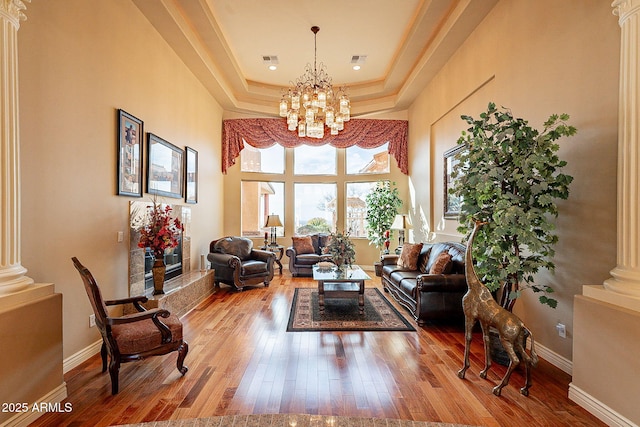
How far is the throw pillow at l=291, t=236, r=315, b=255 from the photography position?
7.58 metres

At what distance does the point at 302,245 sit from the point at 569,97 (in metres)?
5.69

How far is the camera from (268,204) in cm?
841

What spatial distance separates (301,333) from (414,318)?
1.59 meters

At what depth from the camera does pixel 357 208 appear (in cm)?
838

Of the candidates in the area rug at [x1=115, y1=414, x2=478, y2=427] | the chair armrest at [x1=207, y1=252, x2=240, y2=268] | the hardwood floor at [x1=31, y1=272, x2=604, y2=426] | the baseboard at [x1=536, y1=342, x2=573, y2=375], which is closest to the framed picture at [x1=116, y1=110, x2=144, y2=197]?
the hardwood floor at [x1=31, y1=272, x2=604, y2=426]

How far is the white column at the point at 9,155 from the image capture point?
213 cm

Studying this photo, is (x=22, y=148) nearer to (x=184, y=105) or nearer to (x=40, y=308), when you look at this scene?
(x=40, y=308)

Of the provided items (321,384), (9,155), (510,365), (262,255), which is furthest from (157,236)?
(510,365)

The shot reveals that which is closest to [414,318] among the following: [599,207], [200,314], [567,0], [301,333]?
[301,333]

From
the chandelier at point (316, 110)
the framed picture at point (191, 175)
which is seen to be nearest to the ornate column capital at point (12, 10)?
the chandelier at point (316, 110)

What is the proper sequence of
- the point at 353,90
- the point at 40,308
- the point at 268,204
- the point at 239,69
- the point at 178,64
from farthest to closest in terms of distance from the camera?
the point at 268,204 → the point at 353,90 → the point at 239,69 → the point at 178,64 → the point at 40,308

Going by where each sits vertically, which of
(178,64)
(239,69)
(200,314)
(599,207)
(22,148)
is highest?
(239,69)

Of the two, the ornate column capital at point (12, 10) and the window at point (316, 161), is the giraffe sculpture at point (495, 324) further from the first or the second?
the window at point (316, 161)

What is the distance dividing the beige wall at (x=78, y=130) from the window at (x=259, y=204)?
12.7 feet
